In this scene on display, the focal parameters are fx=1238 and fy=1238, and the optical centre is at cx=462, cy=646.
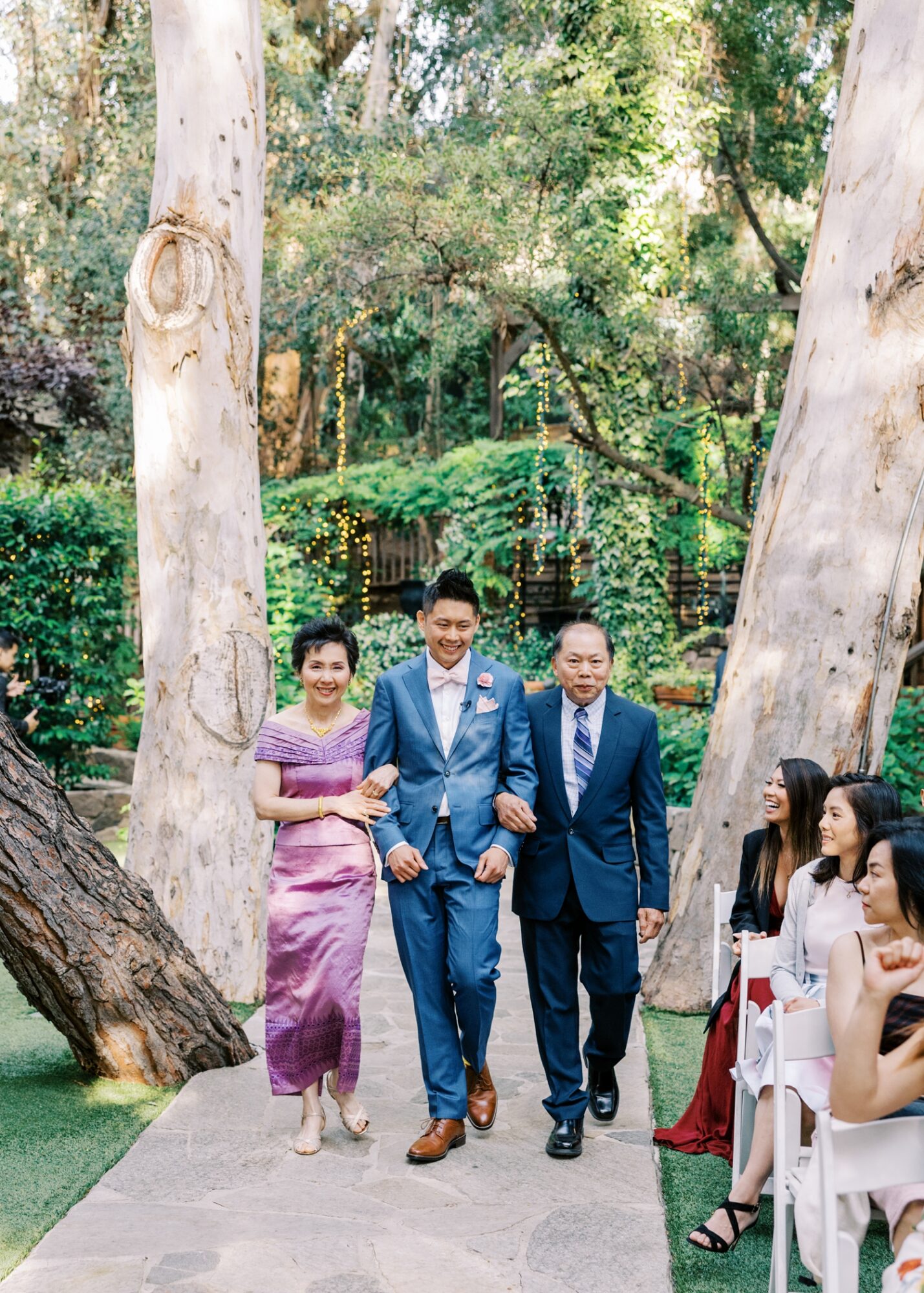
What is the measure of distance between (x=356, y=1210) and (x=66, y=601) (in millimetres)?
8555

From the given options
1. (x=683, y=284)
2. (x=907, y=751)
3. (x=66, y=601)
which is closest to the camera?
(x=907, y=751)

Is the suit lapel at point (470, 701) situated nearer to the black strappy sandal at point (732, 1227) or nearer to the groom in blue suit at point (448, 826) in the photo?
the groom in blue suit at point (448, 826)

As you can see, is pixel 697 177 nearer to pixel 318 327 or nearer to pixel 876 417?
pixel 318 327

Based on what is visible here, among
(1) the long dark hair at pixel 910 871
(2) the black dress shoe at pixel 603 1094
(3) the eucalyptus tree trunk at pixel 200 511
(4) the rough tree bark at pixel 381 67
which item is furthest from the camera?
(4) the rough tree bark at pixel 381 67

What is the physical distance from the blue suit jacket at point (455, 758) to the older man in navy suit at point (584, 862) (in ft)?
0.33

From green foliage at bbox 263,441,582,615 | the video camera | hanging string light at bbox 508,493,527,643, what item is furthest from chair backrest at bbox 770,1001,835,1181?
hanging string light at bbox 508,493,527,643

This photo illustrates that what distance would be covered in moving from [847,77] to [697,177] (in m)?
10.3

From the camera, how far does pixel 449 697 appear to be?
13.8ft

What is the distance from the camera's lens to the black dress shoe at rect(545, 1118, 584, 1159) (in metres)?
4.08

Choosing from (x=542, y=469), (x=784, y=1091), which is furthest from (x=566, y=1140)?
(x=542, y=469)

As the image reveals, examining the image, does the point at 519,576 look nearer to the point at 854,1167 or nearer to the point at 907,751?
the point at 907,751

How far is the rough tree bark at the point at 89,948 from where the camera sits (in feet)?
14.3

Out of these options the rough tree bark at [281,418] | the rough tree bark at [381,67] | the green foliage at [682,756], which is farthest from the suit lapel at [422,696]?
the rough tree bark at [281,418]

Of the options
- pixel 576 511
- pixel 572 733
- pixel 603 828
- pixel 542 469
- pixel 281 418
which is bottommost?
pixel 603 828
